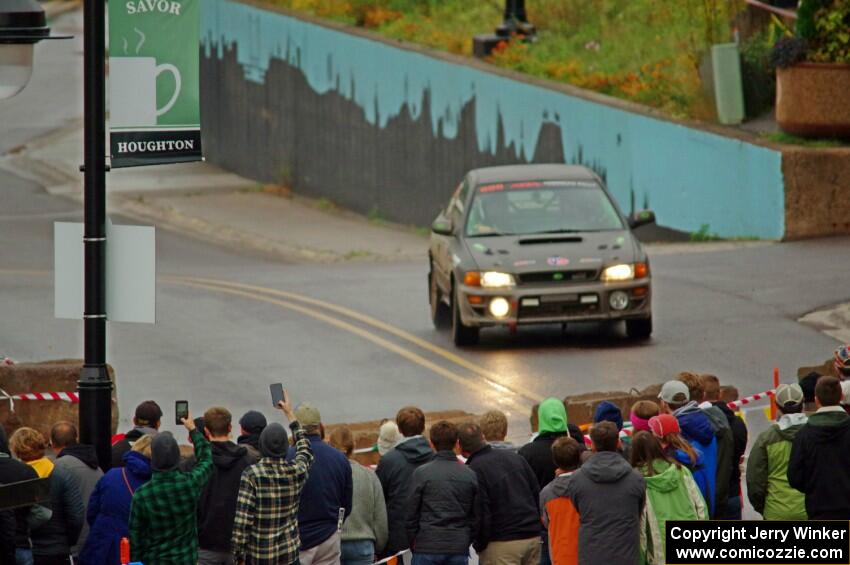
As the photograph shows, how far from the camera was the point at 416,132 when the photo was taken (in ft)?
116

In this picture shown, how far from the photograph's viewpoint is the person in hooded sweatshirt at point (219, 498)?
9883mm

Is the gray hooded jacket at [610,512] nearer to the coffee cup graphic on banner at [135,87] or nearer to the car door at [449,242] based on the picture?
the coffee cup graphic on banner at [135,87]

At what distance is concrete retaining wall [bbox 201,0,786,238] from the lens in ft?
91.7

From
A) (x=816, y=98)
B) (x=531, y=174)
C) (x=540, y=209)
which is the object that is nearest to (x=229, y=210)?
(x=816, y=98)

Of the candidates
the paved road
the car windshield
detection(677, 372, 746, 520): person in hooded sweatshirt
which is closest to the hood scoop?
the car windshield

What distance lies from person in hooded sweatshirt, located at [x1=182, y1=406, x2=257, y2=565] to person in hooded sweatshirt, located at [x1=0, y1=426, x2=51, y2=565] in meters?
0.89

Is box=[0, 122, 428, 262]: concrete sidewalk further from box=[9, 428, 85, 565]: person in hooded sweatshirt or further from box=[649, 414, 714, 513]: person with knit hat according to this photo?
box=[9, 428, 85, 565]: person in hooded sweatshirt

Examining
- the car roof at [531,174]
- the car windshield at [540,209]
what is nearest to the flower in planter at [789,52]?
the car roof at [531,174]

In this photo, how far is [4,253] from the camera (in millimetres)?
30641

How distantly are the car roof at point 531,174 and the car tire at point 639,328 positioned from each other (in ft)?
6.83

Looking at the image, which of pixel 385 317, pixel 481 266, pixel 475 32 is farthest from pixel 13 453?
pixel 475 32

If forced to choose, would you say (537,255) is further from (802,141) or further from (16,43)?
(16,43)

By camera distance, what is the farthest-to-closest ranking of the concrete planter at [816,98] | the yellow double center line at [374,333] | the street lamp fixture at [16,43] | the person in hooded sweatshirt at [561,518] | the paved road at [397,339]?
the concrete planter at [816,98]
the paved road at [397,339]
the yellow double center line at [374,333]
the person in hooded sweatshirt at [561,518]
the street lamp fixture at [16,43]

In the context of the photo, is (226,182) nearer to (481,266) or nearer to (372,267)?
(372,267)
